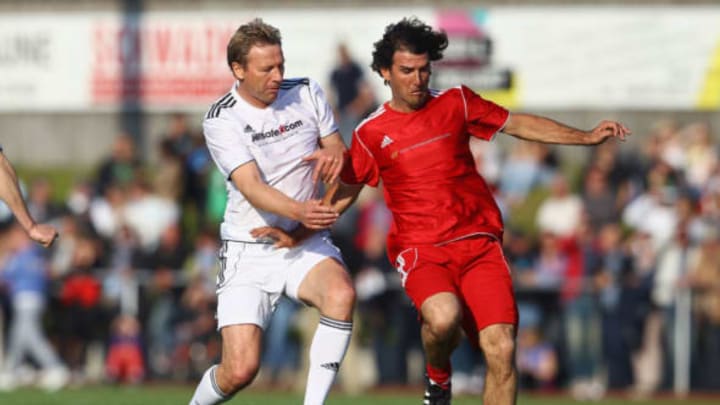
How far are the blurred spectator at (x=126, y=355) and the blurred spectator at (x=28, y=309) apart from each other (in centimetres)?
65

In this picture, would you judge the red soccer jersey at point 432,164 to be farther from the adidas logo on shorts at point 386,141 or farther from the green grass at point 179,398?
the green grass at point 179,398

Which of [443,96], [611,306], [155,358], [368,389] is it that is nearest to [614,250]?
[611,306]

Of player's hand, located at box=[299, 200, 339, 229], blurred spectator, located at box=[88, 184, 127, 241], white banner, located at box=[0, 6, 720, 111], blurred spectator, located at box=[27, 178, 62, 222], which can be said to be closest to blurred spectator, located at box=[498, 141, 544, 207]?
white banner, located at box=[0, 6, 720, 111]

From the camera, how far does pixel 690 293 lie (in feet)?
54.2

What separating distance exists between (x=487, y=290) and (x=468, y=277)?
0.62 feet

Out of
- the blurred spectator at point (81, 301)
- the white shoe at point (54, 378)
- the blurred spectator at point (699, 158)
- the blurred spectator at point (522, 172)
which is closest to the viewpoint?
the white shoe at point (54, 378)

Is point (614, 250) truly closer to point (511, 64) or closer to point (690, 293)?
point (690, 293)

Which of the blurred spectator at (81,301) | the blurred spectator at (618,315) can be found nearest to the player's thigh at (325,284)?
the blurred spectator at (618,315)

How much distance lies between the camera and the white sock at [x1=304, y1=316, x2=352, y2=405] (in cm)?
927

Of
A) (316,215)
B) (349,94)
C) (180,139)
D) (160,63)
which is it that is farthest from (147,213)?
(316,215)

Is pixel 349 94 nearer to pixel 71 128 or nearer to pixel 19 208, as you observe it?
pixel 71 128

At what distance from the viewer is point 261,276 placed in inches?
374

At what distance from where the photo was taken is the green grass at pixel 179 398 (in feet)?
47.0

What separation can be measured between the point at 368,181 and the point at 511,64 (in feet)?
41.7
